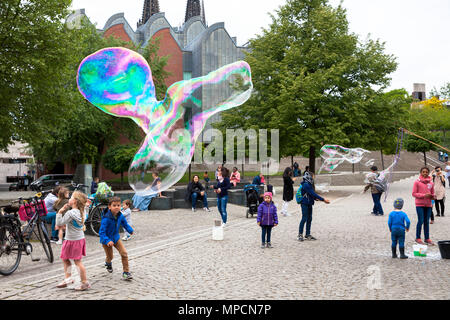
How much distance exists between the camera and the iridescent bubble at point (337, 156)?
63.0ft

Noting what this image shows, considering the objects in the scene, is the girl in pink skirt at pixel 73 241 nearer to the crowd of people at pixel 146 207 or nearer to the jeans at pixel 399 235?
the crowd of people at pixel 146 207

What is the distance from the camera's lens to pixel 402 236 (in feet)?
25.5

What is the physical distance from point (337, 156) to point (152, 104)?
12.9 m

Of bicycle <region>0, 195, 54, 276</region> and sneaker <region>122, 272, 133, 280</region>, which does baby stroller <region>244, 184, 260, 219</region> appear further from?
sneaker <region>122, 272, 133, 280</region>

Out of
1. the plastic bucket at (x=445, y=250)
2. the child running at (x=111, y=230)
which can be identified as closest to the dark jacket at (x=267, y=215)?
the plastic bucket at (x=445, y=250)

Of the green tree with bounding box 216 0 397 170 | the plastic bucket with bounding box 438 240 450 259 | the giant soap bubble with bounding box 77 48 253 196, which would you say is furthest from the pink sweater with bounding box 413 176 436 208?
the green tree with bounding box 216 0 397 170

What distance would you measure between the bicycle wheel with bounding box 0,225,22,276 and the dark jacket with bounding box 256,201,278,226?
4851 mm

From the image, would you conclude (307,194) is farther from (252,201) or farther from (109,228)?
(252,201)

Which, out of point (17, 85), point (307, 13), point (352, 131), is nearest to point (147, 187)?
point (17, 85)

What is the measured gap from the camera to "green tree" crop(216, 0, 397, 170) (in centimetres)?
2475

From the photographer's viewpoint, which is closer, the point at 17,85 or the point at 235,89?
the point at 235,89

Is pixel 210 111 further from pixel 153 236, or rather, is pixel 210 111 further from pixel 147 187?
pixel 153 236

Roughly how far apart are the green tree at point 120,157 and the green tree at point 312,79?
8634 millimetres

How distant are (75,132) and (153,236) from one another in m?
23.0
